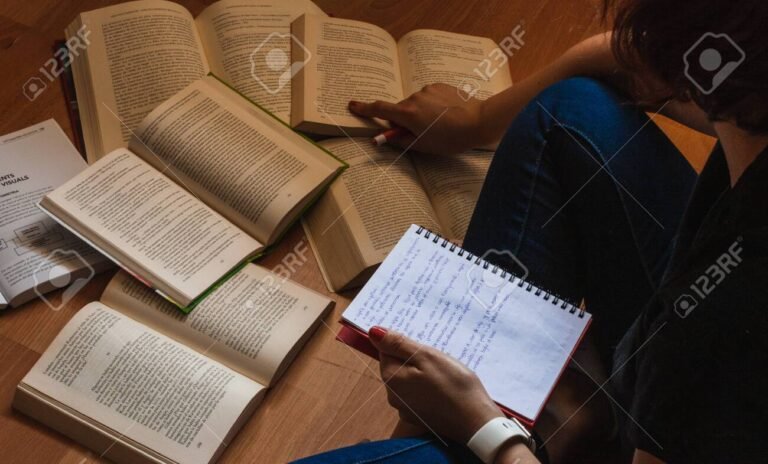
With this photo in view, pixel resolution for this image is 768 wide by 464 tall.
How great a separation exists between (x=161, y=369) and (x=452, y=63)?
631 millimetres

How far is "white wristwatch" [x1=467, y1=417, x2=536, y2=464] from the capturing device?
70 centimetres

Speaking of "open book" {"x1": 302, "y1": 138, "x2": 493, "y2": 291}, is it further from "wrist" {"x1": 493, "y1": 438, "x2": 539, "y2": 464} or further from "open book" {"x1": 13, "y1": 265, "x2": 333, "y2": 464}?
"wrist" {"x1": 493, "y1": 438, "x2": 539, "y2": 464}

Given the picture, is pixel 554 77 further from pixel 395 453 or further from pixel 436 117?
pixel 395 453

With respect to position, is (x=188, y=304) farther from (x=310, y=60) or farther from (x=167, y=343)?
(x=310, y=60)

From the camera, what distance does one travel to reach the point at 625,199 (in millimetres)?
813

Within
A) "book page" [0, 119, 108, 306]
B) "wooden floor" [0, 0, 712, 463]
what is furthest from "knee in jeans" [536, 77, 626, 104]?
"book page" [0, 119, 108, 306]

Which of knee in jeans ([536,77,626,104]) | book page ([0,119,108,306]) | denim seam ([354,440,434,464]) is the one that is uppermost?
knee in jeans ([536,77,626,104])

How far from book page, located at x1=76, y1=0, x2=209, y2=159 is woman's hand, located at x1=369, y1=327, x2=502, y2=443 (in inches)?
19.8

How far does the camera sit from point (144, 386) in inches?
33.8

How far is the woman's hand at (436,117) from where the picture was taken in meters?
1.04

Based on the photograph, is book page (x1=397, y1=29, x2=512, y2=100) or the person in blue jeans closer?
the person in blue jeans

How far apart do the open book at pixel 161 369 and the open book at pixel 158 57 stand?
25 centimetres

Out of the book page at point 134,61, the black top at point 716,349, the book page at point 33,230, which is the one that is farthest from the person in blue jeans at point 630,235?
the book page at point 33,230

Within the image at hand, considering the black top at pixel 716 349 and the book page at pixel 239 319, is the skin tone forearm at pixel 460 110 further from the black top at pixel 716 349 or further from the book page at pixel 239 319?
the black top at pixel 716 349
